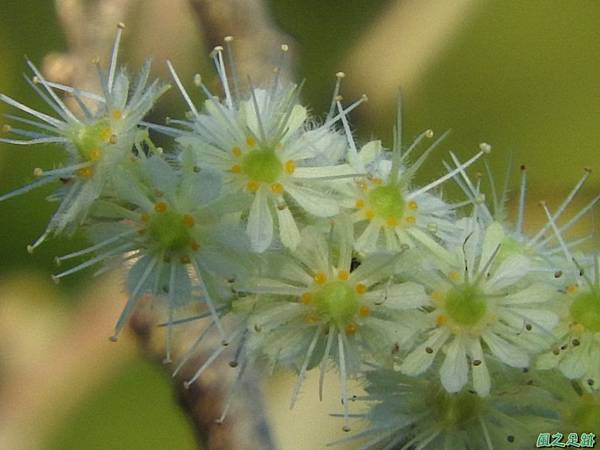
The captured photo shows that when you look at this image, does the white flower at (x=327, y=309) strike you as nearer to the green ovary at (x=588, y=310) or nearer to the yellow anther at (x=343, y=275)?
the yellow anther at (x=343, y=275)

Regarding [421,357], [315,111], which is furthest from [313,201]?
[315,111]

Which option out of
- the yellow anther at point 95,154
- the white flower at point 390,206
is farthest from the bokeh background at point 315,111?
the yellow anther at point 95,154

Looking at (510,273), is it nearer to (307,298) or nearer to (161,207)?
(307,298)

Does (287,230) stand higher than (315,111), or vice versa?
A: (315,111)

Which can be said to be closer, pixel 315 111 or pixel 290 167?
pixel 290 167

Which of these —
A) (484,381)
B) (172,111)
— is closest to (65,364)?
(172,111)

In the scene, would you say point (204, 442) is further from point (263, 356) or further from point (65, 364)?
point (263, 356)

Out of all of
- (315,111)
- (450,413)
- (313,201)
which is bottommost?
(450,413)
